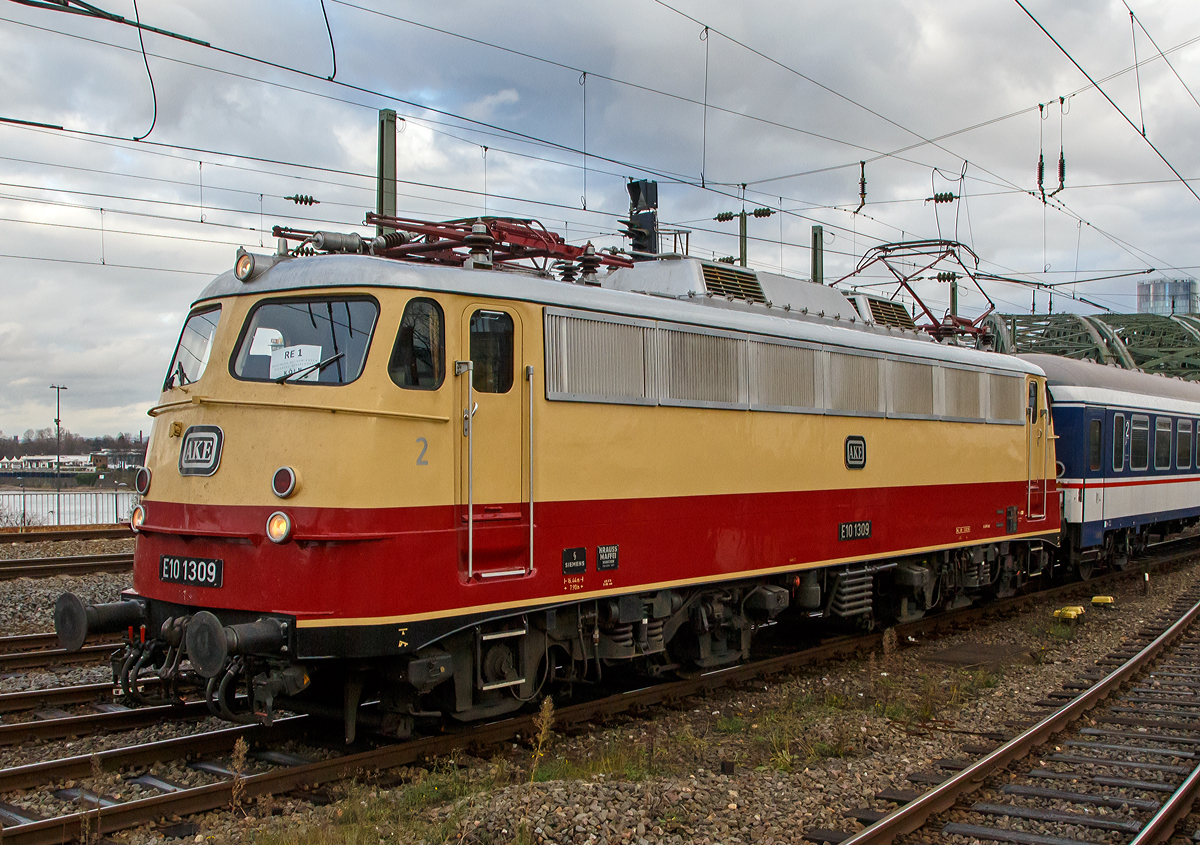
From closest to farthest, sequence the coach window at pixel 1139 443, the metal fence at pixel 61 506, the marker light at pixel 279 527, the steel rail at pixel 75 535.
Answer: the marker light at pixel 279 527, the coach window at pixel 1139 443, the steel rail at pixel 75 535, the metal fence at pixel 61 506

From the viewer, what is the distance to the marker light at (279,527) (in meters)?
6.48

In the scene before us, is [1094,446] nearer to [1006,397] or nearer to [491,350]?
[1006,397]

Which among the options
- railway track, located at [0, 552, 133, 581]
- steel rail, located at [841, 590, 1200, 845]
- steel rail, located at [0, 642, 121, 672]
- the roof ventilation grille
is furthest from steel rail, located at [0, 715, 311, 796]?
the roof ventilation grille

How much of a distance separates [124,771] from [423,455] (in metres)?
3.09

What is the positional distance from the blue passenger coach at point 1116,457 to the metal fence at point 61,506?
75.2 feet

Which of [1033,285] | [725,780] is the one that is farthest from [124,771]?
[1033,285]

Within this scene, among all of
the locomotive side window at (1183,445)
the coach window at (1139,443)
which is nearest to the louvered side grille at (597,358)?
the coach window at (1139,443)

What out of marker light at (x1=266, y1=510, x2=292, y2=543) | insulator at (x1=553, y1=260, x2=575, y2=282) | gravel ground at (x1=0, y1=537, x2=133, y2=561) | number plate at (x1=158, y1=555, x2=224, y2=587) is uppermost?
insulator at (x1=553, y1=260, x2=575, y2=282)

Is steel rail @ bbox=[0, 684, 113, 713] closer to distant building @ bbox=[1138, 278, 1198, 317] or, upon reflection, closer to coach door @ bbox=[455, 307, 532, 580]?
coach door @ bbox=[455, 307, 532, 580]

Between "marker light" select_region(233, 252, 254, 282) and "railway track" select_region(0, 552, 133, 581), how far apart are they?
31.6 ft

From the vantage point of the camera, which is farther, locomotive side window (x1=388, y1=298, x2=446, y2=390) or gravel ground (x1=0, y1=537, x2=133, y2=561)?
gravel ground (x1=0, y1=537, x2=133, y2=561)

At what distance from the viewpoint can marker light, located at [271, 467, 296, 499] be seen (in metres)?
6.54

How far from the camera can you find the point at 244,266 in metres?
7.43

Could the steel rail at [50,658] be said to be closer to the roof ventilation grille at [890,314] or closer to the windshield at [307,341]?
the windshield at [307,341]
